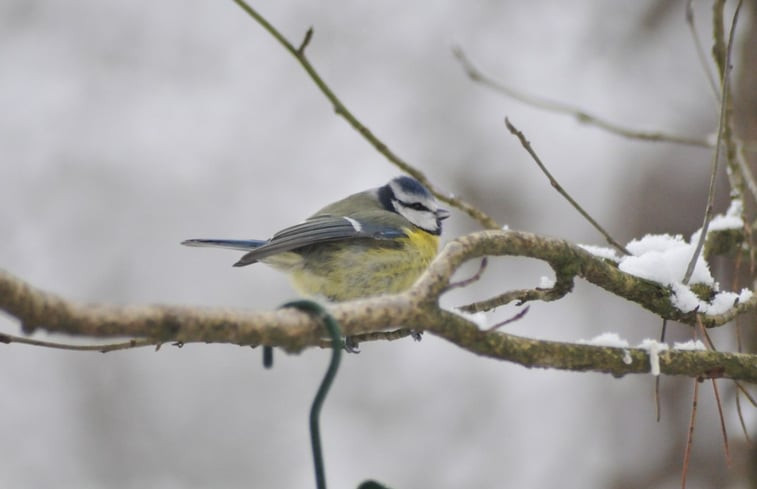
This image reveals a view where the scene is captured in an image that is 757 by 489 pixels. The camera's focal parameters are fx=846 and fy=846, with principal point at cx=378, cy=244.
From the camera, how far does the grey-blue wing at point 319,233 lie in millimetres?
2824

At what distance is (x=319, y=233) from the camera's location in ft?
9.82

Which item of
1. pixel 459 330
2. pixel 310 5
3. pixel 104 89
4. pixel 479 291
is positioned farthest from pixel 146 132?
pixel 459 330

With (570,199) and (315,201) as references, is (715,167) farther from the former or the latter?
(315,201)

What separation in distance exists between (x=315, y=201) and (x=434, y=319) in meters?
4.39

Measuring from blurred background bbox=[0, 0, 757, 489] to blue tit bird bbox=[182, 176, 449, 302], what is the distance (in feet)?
6.46

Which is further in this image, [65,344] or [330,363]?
[65,344]

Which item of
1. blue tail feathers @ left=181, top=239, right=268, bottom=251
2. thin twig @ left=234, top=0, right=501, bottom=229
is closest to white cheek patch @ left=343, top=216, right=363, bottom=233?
blue tail feathers @ left=181, top=239, right=268, bottom=251

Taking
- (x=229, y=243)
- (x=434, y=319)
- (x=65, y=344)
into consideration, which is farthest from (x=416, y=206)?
(x=434, y=319)

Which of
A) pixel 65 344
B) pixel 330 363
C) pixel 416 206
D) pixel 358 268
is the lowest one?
pixel 330 363

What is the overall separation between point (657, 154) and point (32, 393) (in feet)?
13.4

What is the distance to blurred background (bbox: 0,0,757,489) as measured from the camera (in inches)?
195

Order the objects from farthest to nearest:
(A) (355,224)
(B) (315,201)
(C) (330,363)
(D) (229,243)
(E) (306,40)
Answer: (B) (315,201)
(A) (355,224)
(D) (229,243)
(E) (306,40)
(C) (330,363)

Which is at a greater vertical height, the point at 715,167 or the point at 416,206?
the point at 416,206

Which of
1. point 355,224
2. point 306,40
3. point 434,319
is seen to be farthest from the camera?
point 355,224
